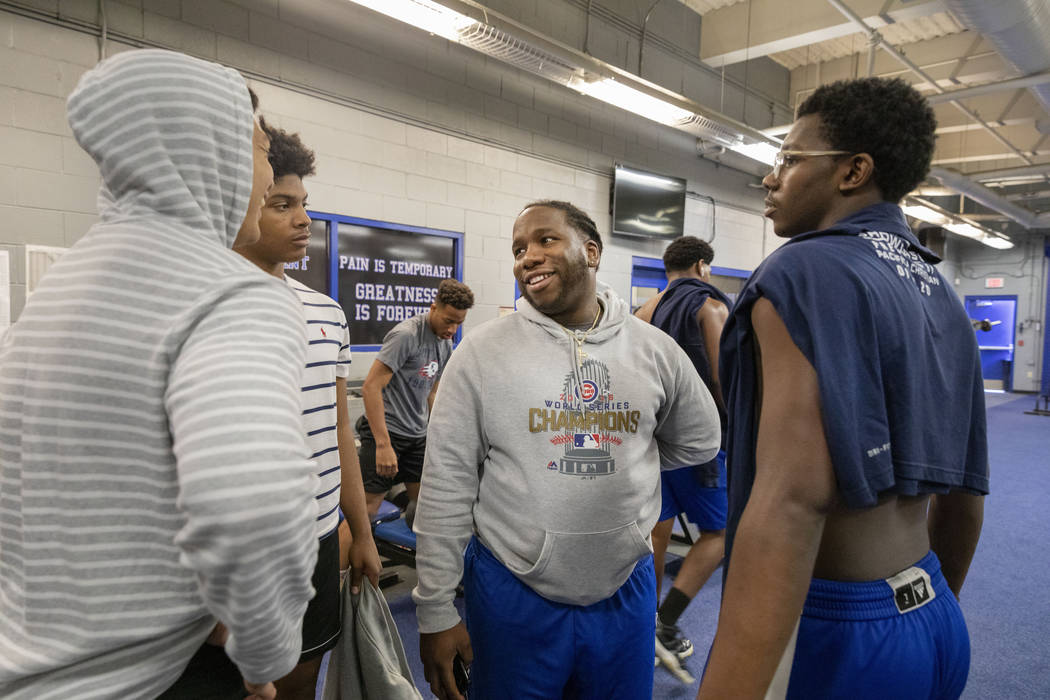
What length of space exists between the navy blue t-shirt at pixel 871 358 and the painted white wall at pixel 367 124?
12.3ft

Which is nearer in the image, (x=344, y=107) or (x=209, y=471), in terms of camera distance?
(x=209, y=471)

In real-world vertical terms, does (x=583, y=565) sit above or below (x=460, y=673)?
above

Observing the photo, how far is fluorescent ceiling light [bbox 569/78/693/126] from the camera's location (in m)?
4.60

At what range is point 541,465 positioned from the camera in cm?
135

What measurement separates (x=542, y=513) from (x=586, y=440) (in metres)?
0.19

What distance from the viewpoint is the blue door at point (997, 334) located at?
13.5 m

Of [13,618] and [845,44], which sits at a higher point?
[845,44]

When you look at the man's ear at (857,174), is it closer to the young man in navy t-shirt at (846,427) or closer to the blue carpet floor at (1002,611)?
the young man in navy t-shirt at (846,427)

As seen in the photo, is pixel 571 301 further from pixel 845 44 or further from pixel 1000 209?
pixel 1000 209

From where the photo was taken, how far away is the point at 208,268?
2.20ft

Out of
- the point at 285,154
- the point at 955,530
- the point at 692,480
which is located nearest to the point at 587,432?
the point at 955,530

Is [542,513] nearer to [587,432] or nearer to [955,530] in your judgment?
[587,432]

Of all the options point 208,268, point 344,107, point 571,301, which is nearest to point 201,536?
point 208,268

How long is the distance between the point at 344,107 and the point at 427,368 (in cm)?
221
